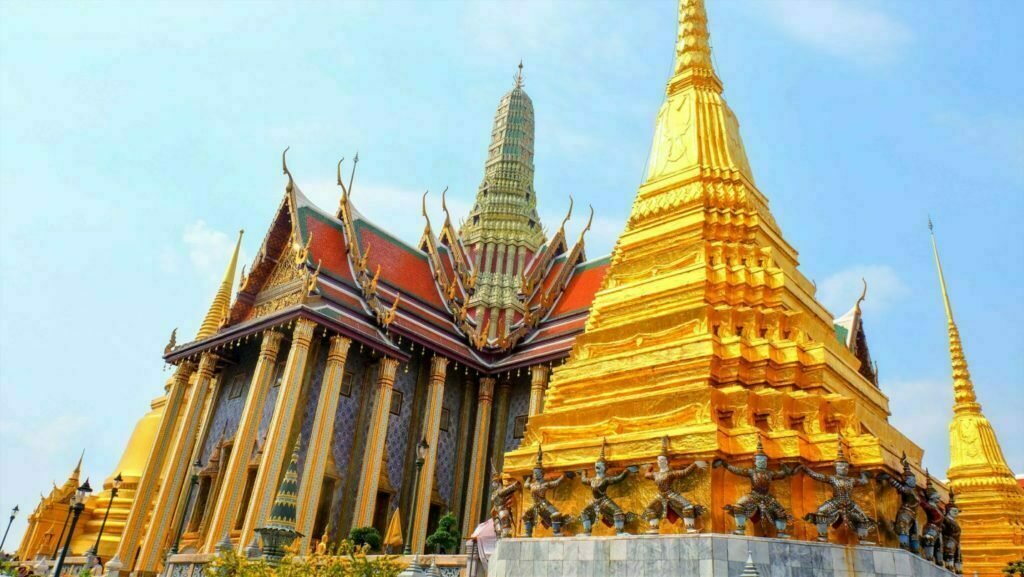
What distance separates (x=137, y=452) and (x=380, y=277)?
36.9ft

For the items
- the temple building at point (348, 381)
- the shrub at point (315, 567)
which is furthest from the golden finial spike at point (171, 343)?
the shrub at point (315, 567)

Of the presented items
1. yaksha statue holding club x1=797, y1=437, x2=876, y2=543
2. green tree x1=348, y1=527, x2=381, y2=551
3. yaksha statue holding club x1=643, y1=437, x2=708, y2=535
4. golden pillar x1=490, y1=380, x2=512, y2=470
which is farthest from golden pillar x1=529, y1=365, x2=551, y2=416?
yaksha statue holding club x1=797, y1=437, x2=876, y2=543

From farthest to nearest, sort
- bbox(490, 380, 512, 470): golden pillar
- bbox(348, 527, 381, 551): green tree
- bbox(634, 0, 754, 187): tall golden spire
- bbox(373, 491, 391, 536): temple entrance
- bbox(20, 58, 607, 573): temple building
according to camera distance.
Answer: bbox(490, 380, 512, 470): golden pillar < bbox(373, 491, 391, 536): temple entrance < bbox(20, 58, 607, 573): temple building < bbox(348, 527, 381, 551): green tree < bbox(634, 0, 754, 187): tall golden spire

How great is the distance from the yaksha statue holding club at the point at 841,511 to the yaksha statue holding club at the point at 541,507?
9.49ft

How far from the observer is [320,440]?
16000 mm

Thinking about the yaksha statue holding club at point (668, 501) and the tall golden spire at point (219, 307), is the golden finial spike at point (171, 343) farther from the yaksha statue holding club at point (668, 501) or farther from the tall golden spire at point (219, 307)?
the yaksha statue holding club at point (668, 501)

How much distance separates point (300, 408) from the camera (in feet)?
54.5

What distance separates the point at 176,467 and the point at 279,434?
406 cm

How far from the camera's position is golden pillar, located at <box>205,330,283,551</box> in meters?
15.1

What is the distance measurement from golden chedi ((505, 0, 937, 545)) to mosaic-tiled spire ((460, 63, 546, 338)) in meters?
9.47

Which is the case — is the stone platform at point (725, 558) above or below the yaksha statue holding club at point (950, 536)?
below

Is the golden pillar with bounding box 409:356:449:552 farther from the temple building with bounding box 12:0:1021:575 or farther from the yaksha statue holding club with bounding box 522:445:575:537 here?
the yaksha statue holding club with bounding box 522:445:575:537

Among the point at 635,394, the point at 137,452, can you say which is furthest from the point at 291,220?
the point at 635,394

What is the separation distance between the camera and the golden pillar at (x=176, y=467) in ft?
54.6
